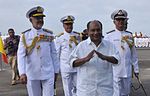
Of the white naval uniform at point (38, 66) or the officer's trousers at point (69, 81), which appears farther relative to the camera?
the officer's trousers at point (69, 81)

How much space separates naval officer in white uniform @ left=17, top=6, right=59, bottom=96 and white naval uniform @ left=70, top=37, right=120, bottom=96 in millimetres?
2195

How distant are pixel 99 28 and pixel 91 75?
558 mm

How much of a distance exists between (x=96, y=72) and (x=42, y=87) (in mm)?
2524

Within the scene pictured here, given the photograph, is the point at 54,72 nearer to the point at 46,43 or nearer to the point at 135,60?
the point at 46,43

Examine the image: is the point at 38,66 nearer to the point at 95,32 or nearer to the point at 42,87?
the point at 42,87

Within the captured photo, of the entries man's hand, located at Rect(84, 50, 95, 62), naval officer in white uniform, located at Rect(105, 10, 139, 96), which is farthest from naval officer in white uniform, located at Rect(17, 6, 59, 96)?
man's hand, located at Rect(84, 50, 95, 62)

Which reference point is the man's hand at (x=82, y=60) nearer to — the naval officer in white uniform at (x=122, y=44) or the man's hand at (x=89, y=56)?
the man's hand at (x=89, y=56)

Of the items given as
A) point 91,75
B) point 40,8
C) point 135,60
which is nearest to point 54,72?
point 40,8

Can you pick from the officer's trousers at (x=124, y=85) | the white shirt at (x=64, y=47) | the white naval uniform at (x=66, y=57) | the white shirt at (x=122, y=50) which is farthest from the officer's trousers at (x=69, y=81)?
the white shirt at (x=122, y=50)

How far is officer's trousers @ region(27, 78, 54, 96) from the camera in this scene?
7504 mm

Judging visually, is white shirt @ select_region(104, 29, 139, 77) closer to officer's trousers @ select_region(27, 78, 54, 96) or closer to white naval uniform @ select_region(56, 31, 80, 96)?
officer's trousers @ select_region(27, 78, 54, 96)

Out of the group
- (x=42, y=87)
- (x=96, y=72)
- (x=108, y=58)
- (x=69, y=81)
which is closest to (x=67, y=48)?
(x=69, y=81)

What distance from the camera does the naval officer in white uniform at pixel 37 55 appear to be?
24.4ft

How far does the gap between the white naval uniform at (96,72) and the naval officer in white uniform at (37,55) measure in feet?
7.20
